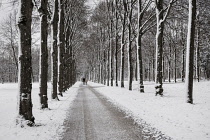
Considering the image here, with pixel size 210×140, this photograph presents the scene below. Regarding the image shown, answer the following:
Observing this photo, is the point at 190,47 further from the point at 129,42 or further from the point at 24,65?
the point at 129,42

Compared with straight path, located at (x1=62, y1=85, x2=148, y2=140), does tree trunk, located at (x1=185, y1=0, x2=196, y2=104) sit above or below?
above

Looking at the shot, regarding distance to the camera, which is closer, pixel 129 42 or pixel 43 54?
pixel 43 54

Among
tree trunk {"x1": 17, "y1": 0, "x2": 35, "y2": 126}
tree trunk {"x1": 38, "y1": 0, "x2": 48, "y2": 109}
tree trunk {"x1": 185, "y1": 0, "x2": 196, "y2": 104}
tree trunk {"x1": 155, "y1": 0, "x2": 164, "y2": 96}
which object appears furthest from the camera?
tree trunk {"x1": 155, "y1": 0, "x2": 164, "y2": 96}

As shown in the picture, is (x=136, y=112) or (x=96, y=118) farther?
(x=136, y=112)

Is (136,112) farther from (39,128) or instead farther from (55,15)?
(55,15)

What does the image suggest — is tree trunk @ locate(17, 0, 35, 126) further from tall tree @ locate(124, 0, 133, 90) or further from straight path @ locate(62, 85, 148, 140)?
tall tree @ locate(124, 0, 133, 90)

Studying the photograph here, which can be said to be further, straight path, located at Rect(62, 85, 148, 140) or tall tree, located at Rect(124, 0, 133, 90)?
tall tree, located at Rect(124, 0, 133, 90)

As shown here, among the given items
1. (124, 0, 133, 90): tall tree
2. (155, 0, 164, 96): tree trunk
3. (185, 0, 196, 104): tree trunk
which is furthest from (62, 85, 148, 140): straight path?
(124, 0, 133, 90): tall tree

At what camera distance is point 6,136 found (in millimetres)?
5945

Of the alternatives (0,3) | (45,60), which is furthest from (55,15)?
(0,3)

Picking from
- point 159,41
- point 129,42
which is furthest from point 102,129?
point 129,42

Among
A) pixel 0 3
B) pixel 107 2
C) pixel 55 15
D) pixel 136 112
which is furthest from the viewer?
pixel 107 2

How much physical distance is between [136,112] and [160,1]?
9251 millimetres

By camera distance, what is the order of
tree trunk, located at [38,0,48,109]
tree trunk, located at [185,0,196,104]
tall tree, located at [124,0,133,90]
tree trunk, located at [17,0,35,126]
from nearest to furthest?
tree trunk, located at [17,0,35,126], tree trunk, located at [38,0,48,109], tree trunk, located at [185,0,196,104], tall tree, located at [124,0,133,90]
